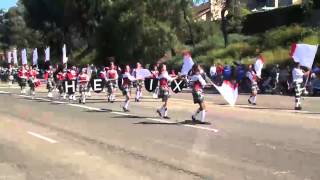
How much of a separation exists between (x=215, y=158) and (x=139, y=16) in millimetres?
47387

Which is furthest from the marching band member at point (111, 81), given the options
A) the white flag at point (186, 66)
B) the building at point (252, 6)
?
the building at point (252, 6)

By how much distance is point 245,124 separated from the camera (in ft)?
58.2

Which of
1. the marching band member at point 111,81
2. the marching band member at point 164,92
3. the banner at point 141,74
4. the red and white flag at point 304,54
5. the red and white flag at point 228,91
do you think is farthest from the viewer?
the marching band member at point 111,81

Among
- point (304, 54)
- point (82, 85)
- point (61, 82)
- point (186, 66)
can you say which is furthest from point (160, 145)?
point (61, 82)

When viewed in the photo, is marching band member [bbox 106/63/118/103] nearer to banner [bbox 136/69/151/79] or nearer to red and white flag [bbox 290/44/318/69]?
banner [bbox 136/69/151/79]

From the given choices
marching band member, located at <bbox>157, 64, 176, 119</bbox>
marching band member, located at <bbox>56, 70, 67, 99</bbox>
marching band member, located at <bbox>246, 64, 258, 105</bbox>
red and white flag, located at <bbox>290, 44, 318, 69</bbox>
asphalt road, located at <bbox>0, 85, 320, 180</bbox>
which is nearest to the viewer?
asphalt road, located at <bbox>0, 85, 320, 180</bbox>

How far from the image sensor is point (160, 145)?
546 inches

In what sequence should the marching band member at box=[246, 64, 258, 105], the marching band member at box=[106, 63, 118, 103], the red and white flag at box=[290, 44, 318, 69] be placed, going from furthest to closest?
the marching band member at box=[106, 63, 118, 103], the marching band member at box=[246, 64, 258, 105], the red and white flag at box=[290, 44, 318, 69]

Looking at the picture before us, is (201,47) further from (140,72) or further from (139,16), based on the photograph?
(140,72)

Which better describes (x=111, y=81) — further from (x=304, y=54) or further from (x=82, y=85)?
Result: (x=304, y=54)

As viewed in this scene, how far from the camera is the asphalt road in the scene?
10680 mm

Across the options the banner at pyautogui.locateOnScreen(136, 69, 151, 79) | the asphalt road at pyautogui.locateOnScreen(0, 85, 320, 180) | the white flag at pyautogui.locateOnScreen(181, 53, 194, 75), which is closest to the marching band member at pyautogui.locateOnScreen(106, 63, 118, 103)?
the banner at pyautogui.locateOnScreen(136, 69, 151, 79)

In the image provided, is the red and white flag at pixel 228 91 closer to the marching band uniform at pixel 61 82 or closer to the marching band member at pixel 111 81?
the marching band member at pixel 111 81

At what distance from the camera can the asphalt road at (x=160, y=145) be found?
35.0ft
